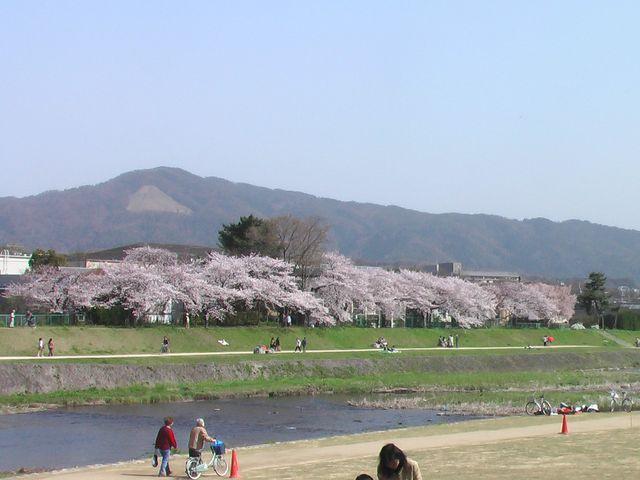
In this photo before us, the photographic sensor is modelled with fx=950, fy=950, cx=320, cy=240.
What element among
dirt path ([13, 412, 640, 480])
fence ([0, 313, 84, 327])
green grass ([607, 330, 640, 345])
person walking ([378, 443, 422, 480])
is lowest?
dirt path ([13, 412, 640, 480])

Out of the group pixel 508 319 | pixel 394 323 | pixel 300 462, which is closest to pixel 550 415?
pixel 300 462

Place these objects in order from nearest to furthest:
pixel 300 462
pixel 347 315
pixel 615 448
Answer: pixel 300 462, pixel 615 448, pixel 347 315

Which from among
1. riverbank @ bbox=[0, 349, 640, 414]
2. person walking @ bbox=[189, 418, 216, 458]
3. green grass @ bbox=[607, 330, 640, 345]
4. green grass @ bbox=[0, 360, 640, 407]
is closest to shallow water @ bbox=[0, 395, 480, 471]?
green grass @ bbox=[0, 360, 640, 407]

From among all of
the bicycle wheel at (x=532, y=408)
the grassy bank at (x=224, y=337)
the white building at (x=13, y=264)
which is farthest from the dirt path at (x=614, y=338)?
the white building at (x=13, y=264)

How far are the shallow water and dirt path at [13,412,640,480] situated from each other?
3116 millimetres

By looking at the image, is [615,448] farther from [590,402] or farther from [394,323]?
[394,323]

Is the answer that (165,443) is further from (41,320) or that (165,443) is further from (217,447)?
(41,320)

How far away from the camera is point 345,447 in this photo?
26781mm

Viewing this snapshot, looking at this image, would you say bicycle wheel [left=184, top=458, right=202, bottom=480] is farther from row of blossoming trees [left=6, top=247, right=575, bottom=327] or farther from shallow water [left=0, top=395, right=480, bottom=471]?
row of blossoming trees [left=6, top=247, right=575, bottom=327]

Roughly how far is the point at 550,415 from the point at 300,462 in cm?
1553

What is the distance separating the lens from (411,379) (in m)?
52.8

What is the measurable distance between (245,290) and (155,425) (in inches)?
1496

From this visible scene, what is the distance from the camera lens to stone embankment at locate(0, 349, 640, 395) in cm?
4250

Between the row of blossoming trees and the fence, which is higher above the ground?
the row of blossoming trees
